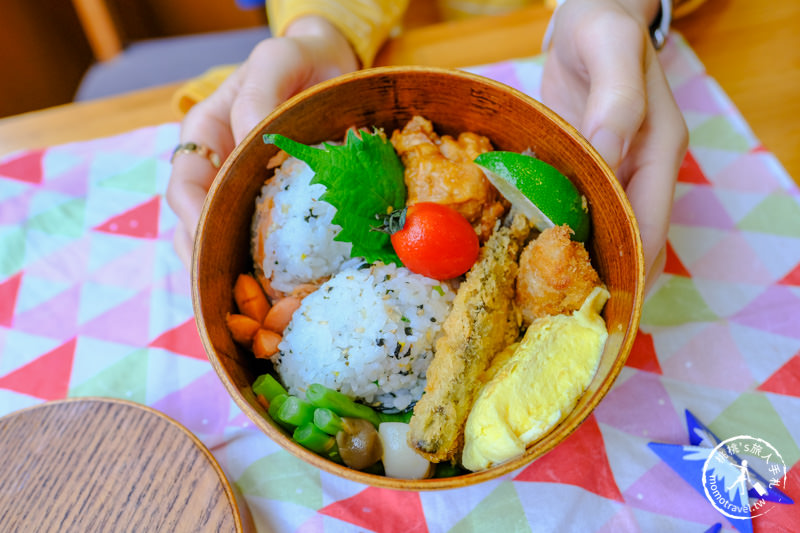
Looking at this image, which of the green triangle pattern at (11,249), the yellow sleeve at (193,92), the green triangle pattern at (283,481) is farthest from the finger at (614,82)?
the green triangle pattern at (11,249)

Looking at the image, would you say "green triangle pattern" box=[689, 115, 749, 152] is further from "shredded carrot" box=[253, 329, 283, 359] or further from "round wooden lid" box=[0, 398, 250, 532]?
"round wooden lid" box=[0, 398, 250, 532]

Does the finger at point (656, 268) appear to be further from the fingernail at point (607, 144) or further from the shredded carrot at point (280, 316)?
the shredded carrot at point (280, 316)

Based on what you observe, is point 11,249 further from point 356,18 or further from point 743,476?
point 743,476

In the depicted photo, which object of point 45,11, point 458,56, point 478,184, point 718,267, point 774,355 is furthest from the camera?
point 45,11

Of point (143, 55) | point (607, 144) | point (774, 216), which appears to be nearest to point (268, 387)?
point (607, 144)

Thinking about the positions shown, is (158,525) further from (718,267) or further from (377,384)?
(718,267)

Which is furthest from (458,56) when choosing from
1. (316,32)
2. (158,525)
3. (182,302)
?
(158,525)
